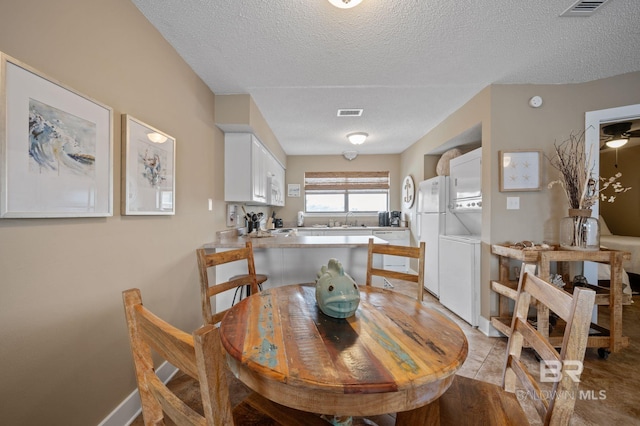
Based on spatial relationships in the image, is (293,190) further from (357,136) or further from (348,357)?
(348,357)

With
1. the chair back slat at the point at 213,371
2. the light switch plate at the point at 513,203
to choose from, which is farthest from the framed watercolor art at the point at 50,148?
the light switch plate at the point at 513,203

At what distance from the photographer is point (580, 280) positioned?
7.26ft

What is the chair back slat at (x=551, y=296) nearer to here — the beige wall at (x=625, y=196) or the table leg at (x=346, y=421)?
the table leg at (x=346, y=421)

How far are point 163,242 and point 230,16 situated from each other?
1.56 metres

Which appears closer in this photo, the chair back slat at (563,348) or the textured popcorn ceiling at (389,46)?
the chair back slat at (563,348)

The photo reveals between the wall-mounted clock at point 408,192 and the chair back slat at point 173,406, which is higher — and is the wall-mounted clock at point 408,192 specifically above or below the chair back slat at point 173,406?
above

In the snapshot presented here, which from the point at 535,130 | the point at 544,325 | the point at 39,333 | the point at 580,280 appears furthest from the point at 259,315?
the point at 535,130

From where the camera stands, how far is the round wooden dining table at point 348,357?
25.6 inches

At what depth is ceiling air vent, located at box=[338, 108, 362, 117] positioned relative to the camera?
3061 mm

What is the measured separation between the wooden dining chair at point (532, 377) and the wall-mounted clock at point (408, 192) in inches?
143

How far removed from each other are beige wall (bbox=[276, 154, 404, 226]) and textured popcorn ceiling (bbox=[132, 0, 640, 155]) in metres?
2.44

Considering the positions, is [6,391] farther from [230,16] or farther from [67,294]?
[230,16]

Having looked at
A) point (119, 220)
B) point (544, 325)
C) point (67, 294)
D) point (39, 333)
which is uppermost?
point (119, 220)

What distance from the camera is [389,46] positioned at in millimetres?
1914
